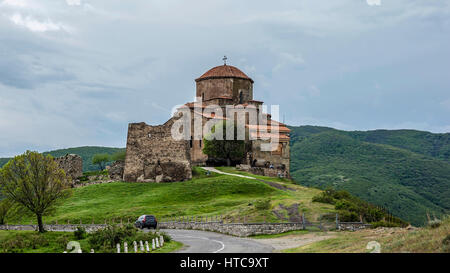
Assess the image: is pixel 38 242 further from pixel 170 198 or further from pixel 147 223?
pixel 170 198

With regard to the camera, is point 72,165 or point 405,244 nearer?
point 405,244

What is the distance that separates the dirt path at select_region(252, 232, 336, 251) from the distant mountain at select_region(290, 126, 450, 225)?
148ft

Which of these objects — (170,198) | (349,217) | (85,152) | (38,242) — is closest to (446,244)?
(349,217)

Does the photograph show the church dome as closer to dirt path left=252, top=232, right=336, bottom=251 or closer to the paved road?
the paved road

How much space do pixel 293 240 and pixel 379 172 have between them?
10212 cm

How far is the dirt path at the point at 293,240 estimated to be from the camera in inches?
948

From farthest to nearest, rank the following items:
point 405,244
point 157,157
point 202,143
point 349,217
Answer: point 202,143 → point 157,157 → point 349,217 → point 405,244

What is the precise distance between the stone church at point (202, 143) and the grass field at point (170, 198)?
90.0 inches

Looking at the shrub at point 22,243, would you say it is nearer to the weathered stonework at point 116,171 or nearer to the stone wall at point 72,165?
the weathered stonework at point 116,171

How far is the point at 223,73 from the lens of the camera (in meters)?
80.3

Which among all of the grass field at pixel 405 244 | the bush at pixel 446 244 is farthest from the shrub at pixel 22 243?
the bush at pixel 446 244

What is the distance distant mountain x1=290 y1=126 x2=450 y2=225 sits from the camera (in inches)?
3440

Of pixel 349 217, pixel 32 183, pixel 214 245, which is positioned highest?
pixel 32 183
